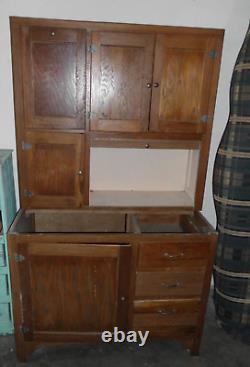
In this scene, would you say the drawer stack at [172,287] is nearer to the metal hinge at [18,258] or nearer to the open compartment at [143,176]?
the open compartment at [143,176]

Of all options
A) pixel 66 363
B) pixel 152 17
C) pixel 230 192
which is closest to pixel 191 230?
pixel 230 192

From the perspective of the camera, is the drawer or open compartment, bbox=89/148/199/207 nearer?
the drawer

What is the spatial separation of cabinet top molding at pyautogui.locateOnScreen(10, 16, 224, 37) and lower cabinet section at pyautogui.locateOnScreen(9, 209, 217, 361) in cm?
112

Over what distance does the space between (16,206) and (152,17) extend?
1.49 metres

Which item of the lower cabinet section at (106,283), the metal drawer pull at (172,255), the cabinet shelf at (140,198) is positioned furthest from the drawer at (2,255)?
the metal drawer pull at (172,255)

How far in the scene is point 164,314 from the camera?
1871 millimetres

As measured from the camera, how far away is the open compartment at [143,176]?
214 centimetres

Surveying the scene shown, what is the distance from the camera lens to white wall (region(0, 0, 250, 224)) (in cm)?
177

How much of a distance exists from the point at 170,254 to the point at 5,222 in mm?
996

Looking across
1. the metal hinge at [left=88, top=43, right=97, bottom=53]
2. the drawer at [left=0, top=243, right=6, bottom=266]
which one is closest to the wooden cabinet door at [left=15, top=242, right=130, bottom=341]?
the drawer at [left=0, top=243, right=6, bottom=266]

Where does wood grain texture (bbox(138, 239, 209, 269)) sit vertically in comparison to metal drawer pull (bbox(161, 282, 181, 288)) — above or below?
above

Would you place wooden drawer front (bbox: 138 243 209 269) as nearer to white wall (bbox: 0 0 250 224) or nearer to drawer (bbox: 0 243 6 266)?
drawer (bbox: 0 243 6 266)

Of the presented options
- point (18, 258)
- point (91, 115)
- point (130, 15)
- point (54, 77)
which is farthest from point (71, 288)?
point (130, 15)

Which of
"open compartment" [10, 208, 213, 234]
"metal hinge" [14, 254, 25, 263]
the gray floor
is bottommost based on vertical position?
the gray floor
